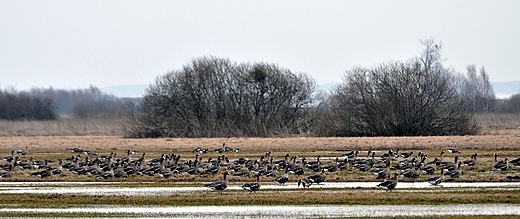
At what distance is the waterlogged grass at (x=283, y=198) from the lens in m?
21.0

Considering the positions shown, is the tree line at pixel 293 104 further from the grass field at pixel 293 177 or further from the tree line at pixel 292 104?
the grass field at pixel 293 177

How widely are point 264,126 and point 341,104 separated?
8125mm

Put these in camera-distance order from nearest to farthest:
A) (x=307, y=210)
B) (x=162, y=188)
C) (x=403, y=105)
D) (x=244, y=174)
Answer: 1. (x=307, y=210)
2. (x=162, y=188)
3. (x=244, y=174)
4. (x=403, y=105)

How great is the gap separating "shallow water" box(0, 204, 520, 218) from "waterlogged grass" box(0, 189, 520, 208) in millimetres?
712

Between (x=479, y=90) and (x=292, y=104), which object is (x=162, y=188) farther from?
(x=479, y=90)

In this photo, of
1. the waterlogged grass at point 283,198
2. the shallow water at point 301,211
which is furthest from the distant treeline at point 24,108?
the shallow water at point 301,211

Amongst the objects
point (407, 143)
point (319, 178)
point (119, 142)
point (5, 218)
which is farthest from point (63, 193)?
point (119, 142)

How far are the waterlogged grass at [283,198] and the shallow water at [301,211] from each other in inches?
28.0

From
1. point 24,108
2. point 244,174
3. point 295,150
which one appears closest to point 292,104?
point 295,150

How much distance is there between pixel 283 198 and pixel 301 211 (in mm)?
2731

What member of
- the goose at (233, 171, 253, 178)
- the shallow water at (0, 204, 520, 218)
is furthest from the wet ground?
the goose at (233, 171, 253, 178)

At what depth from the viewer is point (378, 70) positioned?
2576 inches

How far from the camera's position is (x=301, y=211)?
19.6 metres

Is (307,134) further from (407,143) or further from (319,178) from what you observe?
(319,178)
